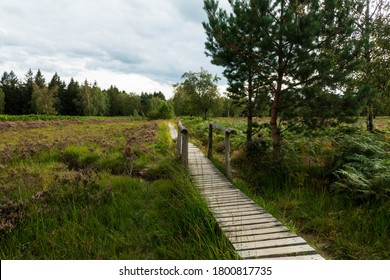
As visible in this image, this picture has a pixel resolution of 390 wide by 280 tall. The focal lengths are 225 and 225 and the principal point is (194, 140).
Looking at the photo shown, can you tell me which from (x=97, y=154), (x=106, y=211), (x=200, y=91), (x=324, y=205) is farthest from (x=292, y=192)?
(x=200, y=91)

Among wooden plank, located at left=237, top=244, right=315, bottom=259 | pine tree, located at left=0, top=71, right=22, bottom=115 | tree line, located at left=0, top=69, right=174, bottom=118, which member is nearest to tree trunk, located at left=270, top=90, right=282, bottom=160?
wooden plank, located at left=237, top=244, right=315, bottom=259

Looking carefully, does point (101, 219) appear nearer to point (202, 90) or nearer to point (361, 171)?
point (361, 171)

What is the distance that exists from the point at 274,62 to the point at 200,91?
2508 centimetres

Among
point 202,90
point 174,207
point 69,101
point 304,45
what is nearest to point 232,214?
point 174,207

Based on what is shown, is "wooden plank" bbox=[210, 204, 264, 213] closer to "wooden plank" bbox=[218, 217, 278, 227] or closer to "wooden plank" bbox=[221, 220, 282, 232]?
"wooden plank" bbox=[218, 217, 278, 227]

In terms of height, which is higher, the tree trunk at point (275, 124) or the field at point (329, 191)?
the tree trunk at point (275, 124)

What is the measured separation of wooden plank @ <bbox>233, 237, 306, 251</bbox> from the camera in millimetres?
3078

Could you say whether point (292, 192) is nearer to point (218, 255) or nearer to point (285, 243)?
point (285, 243)

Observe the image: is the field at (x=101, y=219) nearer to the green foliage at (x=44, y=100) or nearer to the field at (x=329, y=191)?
the field at (x=329, y=191)

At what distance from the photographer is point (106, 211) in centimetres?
446

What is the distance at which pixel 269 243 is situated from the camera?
3191 millimetres

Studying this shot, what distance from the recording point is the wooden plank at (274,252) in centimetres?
292

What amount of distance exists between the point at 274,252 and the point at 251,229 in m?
0.61

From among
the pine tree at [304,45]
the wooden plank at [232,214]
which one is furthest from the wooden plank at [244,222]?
the pine tree at [304,45]
